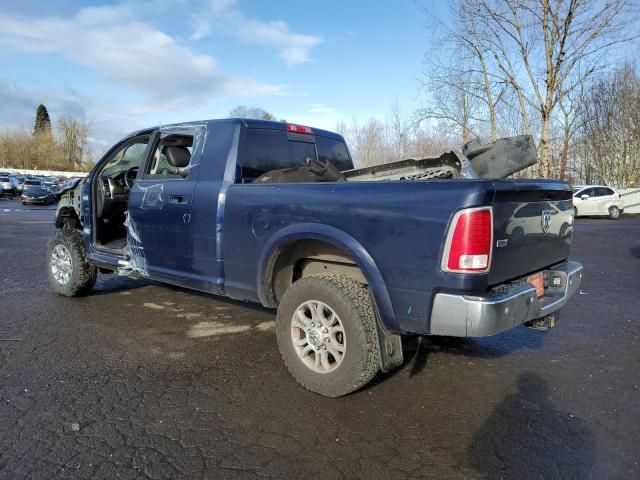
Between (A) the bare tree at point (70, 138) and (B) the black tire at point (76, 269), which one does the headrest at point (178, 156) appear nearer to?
(B) the black tire at point (76, 269)

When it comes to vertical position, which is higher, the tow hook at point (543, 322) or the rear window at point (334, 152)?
the rear window at point (334, 152)

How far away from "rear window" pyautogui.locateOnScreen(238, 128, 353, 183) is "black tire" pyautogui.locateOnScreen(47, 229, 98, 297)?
2981 millimetres

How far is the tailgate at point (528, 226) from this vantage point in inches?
117

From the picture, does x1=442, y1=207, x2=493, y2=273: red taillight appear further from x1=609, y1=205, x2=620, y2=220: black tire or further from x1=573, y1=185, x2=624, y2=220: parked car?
x1=609, y1=205, x2=620, y2=220: black tire

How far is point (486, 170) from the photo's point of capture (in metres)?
4.48

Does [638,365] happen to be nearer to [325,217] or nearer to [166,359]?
[325,217]

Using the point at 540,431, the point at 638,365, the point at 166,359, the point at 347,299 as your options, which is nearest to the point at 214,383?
the point at 166,359

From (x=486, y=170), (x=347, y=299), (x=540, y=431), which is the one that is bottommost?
(x=540, y=431)

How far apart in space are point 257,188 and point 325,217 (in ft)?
2.55

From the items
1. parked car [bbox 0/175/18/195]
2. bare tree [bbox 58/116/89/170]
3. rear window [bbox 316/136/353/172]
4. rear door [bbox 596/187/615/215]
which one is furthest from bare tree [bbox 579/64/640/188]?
bare tree [bbox 58/116/89/170]

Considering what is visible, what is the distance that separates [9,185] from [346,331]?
44560 mm

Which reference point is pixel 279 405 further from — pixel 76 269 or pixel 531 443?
pixel 76 269

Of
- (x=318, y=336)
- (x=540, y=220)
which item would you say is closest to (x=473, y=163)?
(x=540, y=220)

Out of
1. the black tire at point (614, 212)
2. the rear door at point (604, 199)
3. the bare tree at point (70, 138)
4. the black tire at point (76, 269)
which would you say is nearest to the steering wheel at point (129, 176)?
the black tire at point (76, 269)
